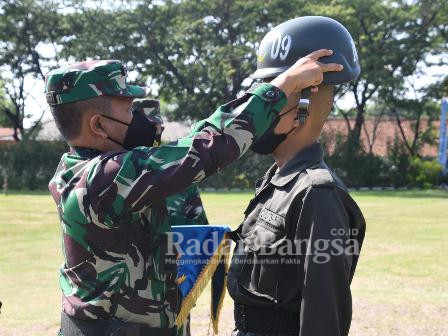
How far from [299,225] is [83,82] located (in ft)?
3.04

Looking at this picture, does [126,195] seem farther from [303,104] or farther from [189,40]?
[189,40]

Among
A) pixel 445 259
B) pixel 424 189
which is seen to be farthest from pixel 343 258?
pixel 424 189

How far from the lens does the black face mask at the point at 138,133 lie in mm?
2336

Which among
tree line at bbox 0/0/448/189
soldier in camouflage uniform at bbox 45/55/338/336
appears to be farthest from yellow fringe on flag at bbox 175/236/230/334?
tree line at bbox 0/0/448/189

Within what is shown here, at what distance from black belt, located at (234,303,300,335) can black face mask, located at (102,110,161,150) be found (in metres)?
0.77

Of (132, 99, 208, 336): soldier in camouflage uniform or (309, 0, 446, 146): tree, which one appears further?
(309, 0, 446, 146): tree

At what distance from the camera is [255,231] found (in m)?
2.40

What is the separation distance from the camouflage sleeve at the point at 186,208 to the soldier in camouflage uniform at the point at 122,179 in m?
1.43

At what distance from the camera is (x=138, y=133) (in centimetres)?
236

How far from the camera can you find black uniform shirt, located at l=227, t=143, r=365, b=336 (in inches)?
80.7

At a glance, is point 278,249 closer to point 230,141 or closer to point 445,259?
point 230,141

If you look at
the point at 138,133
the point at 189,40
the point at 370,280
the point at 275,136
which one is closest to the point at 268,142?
the point at 275,136

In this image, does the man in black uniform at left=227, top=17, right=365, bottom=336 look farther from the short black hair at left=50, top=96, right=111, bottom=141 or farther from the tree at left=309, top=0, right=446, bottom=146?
the tree at left=309, top=0, right=446, bottom=146

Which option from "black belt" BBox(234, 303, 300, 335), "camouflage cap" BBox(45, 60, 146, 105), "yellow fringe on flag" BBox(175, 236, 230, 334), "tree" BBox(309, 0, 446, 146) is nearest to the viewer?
"camouflage cap" BBox(45, 60, 146, 105)
